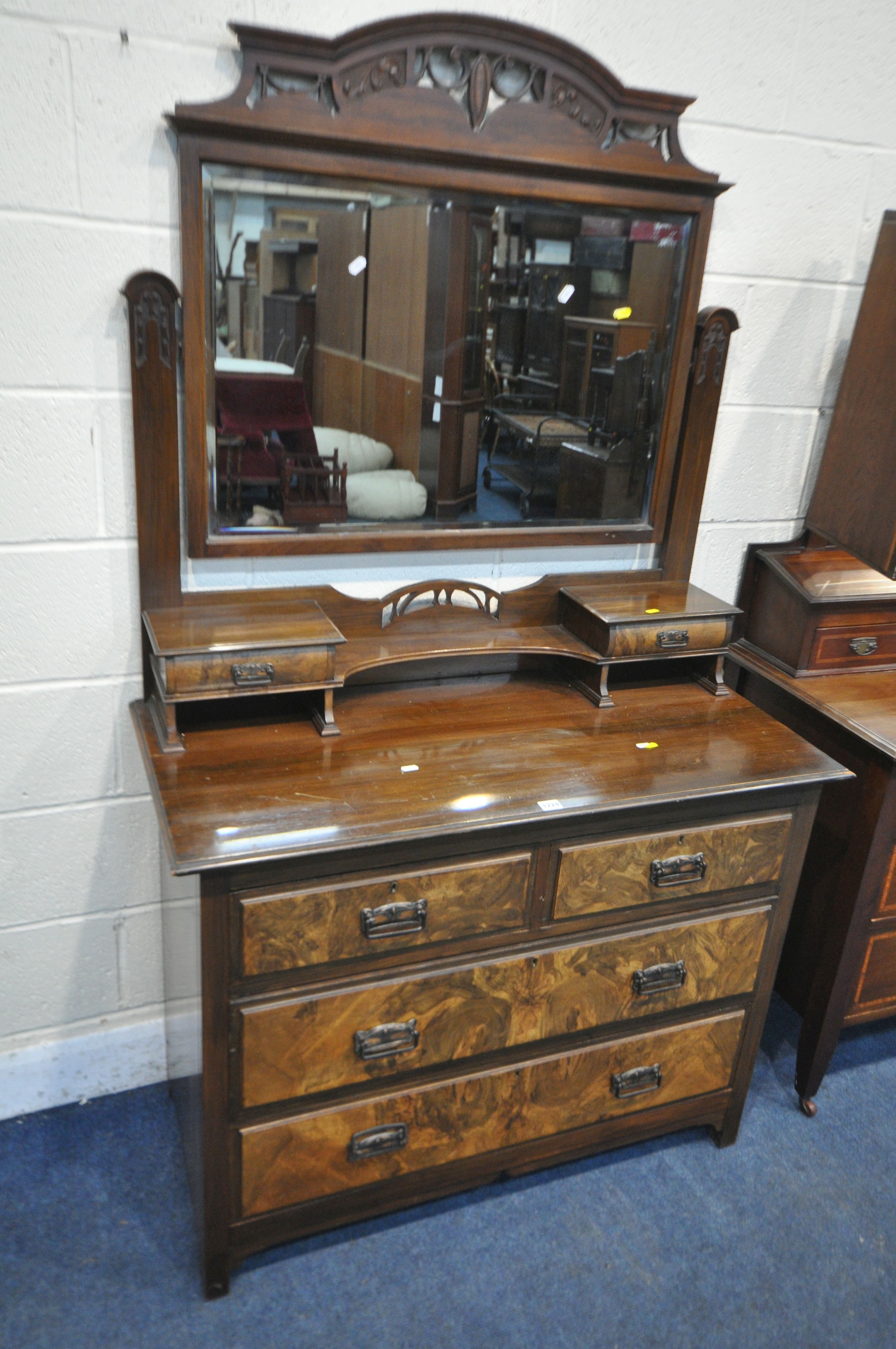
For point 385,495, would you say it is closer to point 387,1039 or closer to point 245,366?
point 245,366

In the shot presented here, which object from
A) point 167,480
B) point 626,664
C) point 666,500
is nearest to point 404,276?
point 167,480

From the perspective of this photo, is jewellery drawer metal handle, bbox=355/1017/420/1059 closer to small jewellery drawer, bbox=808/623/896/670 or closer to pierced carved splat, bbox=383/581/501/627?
pierced carved splat, bbox=383/581/501/627

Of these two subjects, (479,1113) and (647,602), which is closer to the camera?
(479,1113)

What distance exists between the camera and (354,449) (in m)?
1.77

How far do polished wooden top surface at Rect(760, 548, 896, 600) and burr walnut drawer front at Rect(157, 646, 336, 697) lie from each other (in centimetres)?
104

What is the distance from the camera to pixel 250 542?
5.79 feet

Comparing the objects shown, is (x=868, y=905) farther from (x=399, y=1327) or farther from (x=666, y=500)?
(x=399, y=1327)

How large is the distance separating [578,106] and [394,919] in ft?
4.55

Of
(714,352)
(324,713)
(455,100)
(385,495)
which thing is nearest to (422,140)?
(455,100)

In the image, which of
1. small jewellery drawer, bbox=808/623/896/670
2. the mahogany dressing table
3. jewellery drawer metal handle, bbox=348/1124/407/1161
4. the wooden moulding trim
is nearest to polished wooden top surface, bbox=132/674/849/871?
the mahogany dressing table

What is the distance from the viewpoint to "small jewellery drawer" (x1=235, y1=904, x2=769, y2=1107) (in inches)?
60.6

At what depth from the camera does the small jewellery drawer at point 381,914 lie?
1455 mm

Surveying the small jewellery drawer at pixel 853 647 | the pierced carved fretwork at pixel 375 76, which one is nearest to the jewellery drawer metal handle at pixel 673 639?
the small jewellery drawer at pixel 853 647

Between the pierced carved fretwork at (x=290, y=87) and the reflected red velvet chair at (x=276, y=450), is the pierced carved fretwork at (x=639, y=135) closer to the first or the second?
the pierced carved fretwork at (x=290, y=87)
